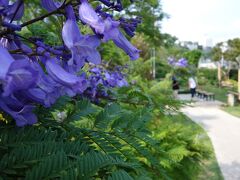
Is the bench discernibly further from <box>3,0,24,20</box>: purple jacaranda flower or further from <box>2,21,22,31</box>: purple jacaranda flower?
<box>2,21,22,31</box>: purple jacaranda flower

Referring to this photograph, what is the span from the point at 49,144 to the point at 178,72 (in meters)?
13.8

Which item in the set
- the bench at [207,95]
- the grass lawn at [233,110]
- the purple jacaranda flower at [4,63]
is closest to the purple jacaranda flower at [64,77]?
the purple jacaranda flower at [4,63]

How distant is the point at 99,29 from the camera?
663 mm

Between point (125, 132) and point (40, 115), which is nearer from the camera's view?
point (40, 115)

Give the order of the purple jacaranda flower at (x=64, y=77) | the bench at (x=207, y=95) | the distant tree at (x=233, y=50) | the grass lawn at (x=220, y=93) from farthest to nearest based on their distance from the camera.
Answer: the distant tree at (x=233, y=50) → the grass lawn at (x=220, y=93) → the bench at (x=207, y=95) → the purple jacaranda flower at (x=64, y=77)

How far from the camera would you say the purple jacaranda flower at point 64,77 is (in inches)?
26.0

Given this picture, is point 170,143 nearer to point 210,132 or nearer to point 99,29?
point 99,29

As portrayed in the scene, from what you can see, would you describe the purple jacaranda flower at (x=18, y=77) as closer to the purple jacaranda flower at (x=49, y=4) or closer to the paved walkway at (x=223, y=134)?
the purple jacaranda flower at (x=49, y=4)

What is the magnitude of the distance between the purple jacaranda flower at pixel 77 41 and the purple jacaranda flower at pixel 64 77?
0.04 metres

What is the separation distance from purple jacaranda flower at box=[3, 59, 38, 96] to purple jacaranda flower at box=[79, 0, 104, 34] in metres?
0.15

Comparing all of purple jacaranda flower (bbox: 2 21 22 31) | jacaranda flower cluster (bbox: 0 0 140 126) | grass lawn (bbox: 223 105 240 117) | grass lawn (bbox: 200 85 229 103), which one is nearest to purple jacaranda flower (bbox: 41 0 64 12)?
jacaranda flower cluster (bbox: 0 0 140 126)

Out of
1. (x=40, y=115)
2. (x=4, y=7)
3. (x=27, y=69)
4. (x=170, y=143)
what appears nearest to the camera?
(x=27, y=69)

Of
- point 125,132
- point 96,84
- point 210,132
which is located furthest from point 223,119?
point 125,132

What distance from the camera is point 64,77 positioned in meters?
0.67
